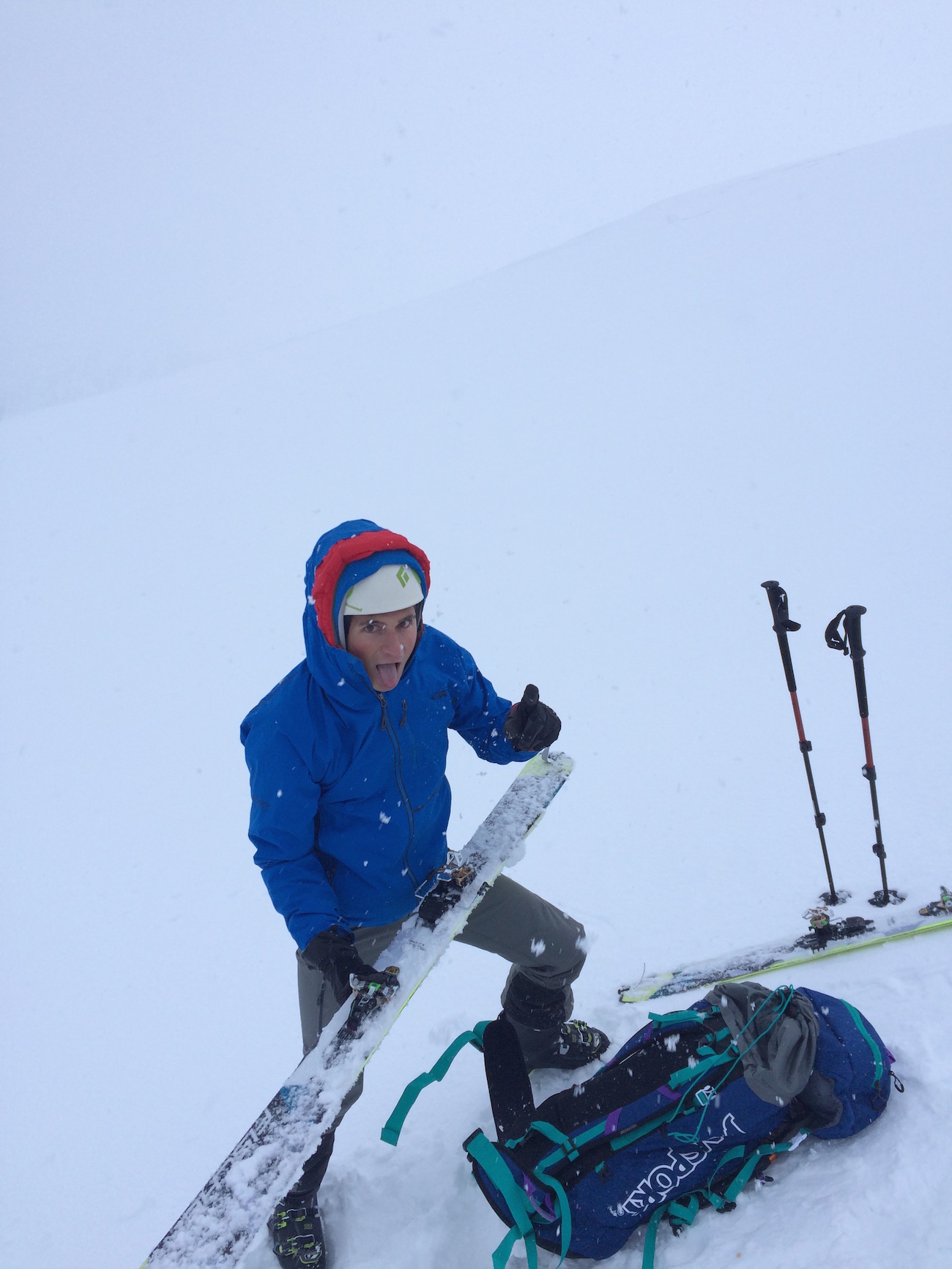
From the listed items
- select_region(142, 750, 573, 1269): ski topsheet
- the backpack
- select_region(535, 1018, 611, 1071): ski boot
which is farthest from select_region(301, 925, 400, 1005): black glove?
select_region(535, 1018, 611, 1071): ski boot

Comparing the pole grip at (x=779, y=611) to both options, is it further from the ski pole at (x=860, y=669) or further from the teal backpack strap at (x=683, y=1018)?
the teal backpack strap at (x=683, y=1018)

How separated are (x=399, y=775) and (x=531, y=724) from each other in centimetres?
50

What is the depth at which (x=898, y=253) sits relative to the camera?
10531mm

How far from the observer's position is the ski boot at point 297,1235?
2.44 meters

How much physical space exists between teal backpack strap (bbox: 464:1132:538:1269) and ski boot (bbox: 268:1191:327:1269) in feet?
1.96

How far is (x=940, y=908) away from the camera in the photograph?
3076 millimetres

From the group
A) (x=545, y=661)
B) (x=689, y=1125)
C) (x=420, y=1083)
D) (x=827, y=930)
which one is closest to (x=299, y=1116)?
(x=420, y=1083)

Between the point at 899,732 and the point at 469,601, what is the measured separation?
431 centimetres

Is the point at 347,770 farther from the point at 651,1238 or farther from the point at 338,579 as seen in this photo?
the point at 651,1238

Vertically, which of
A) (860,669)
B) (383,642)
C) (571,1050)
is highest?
(383,642)

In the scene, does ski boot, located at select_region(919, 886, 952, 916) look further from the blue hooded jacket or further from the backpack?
the blue hooded jacket

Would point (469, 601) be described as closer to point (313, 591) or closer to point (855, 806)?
point (855, 806)

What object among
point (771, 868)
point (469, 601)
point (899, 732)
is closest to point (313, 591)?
point (771, 868)

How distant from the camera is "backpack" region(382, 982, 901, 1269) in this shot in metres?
2.21
